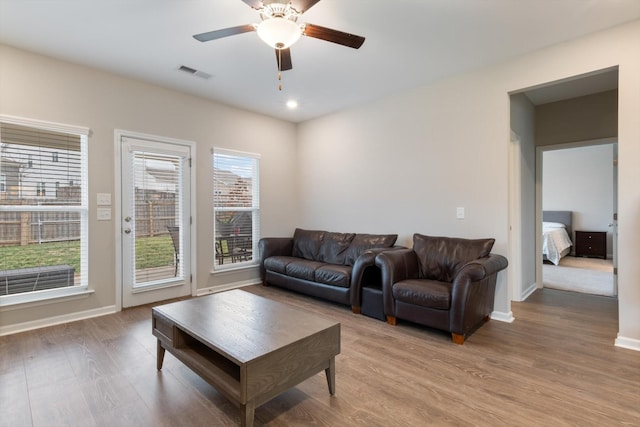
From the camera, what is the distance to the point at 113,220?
3.59 meters

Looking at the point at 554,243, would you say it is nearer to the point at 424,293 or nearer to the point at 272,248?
the point at 424,293

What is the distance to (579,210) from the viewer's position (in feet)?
25.0

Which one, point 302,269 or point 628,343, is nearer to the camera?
point 628,343

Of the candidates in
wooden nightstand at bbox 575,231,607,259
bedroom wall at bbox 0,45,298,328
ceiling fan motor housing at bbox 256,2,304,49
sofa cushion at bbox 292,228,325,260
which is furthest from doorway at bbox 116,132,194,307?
wooden nightstand at bbox 575,231,607,259

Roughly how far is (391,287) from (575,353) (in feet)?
5.07

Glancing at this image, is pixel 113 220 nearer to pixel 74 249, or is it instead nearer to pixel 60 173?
Result: pixel 74 249

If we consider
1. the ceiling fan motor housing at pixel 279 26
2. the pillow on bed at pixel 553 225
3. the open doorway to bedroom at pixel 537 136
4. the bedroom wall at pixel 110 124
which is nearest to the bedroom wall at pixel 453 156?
the open doorway to bedroom at pixel 537 136

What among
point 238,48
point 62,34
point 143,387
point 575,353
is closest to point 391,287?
point 575,353

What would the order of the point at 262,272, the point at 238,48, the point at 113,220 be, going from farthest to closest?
the point at 262,272, the point at 113,220, the point at 238,48

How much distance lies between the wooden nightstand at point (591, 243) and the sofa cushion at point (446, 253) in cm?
586

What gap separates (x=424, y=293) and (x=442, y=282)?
441mm

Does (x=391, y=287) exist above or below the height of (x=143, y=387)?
above

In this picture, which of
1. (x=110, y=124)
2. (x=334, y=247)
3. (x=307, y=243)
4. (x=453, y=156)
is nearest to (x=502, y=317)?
(x=453, y=156)

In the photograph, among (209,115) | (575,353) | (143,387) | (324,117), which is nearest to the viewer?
(143,387)
